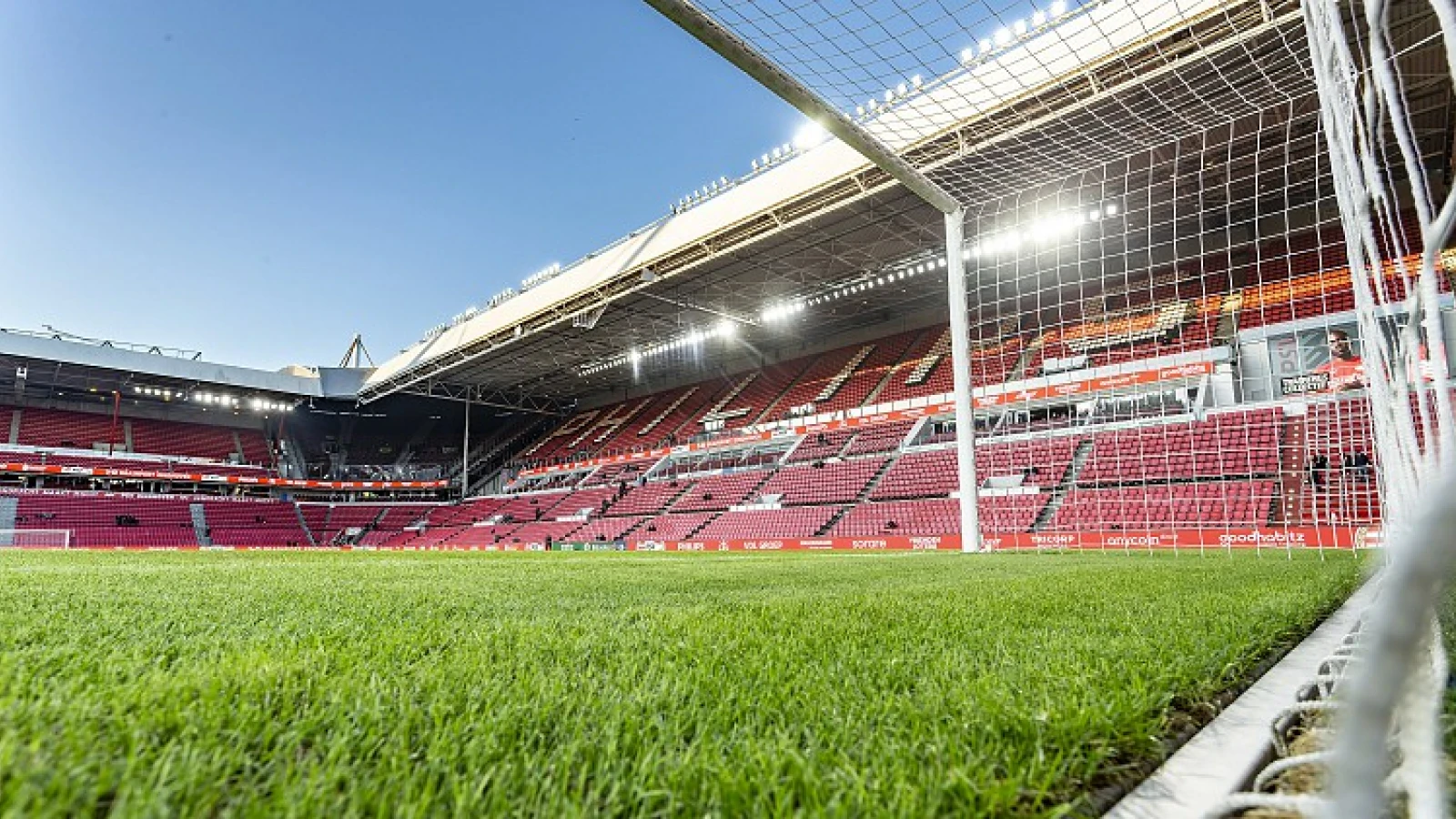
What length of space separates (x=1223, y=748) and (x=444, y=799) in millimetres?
1132

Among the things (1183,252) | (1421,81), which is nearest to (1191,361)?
(1183,252)

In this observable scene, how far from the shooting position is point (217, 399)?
1172 inches

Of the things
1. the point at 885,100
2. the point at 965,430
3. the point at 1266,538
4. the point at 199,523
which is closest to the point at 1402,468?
the point at 965,430

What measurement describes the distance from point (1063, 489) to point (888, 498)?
437 centimetres

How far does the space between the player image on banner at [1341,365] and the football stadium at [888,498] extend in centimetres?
22

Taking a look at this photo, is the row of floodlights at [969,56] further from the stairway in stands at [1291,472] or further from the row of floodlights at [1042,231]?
the stairway in stands at [1291,472]

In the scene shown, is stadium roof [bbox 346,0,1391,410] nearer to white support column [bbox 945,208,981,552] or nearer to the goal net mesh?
the goal net mesh

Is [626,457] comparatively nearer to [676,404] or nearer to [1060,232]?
[676,404]

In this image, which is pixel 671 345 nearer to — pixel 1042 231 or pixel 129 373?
pixel 1042 231

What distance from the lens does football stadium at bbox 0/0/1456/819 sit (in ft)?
3.01

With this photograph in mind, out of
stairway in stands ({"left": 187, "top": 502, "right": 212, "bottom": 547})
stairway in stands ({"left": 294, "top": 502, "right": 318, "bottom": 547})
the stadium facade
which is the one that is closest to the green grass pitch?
the stadium facade

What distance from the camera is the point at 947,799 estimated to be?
33.3 inches

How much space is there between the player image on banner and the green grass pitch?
471 inches

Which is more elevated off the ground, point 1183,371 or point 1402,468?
point 1183,371
